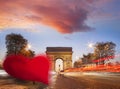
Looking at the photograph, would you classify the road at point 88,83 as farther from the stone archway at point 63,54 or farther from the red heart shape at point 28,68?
the stone archway at point 63,54

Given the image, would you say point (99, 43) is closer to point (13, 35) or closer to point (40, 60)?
point (13, 35)

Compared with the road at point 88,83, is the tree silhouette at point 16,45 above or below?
above

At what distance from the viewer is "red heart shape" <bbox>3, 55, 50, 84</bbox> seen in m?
9.55

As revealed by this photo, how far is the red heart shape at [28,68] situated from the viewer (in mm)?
9547

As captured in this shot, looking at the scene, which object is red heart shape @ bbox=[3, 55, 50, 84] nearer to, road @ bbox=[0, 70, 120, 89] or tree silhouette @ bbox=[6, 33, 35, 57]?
road @ bbox=[0, 70, 120, 89]

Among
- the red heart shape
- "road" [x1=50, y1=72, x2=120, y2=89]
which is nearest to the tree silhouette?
"road" [x1=50, y1=72, x2=120, y2=89]

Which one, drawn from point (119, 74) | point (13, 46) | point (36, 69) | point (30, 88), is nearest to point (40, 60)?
point (36, 69)

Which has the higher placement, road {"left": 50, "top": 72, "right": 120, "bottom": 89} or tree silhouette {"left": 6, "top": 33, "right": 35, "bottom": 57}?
tree silhouette {"left": 6, "top": 33, "right": 35, "bottom": 57}

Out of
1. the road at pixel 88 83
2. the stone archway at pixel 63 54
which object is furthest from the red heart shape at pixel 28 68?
the stone archway at pixel 63 54

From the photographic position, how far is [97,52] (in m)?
130

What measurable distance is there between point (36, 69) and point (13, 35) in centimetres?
6579

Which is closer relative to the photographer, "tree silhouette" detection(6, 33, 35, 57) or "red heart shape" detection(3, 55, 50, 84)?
"red heart shape" detection(3, 55, 50, 84)

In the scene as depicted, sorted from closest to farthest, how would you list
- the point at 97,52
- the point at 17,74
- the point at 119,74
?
the point at 17,74 → the point at 119,74 → the point at 97,52

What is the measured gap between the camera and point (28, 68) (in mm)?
9898
